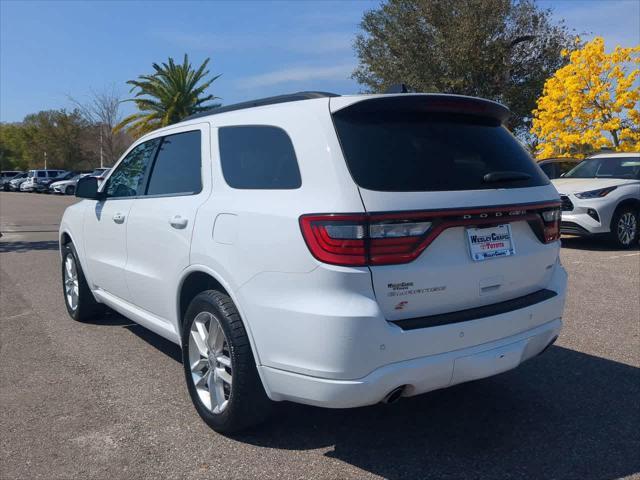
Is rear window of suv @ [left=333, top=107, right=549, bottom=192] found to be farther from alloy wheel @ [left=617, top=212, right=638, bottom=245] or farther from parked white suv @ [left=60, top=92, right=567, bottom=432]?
alloy wheel @ [left=617, top=212, right=638, bottom=245]

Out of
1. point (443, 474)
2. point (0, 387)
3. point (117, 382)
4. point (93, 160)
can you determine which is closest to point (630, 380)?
point (443, 474)

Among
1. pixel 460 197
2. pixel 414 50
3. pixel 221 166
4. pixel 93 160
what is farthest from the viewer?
pixel 93 160

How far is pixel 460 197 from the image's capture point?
307 cm

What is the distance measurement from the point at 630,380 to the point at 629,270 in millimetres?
4674

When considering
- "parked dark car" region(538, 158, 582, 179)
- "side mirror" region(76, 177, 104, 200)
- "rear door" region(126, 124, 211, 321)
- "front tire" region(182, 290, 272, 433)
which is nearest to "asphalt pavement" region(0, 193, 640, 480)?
"front tire" region(182, 290, 272, 433)

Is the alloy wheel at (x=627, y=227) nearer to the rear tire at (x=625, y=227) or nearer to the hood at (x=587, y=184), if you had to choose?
the rear tire at (x=625, y=227)

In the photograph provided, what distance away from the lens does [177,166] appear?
4.21 meters

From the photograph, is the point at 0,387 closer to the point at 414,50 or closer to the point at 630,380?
the point at 630,380

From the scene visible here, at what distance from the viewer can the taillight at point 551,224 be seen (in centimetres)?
354

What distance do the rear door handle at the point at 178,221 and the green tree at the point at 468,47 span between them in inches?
826

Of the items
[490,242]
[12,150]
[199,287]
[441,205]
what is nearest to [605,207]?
[490,242]

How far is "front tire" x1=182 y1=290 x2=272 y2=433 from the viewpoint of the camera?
324 centimetres

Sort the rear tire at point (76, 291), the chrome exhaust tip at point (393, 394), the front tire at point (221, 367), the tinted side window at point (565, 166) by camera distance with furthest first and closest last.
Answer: the tinted side window at point (565, 166) < the rear tire at point (76, 291) < the front tire at point (221, 367) < the chrome exhaust tip at point (393, 394)

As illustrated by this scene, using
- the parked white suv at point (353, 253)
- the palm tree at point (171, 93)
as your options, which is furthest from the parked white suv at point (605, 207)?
the palm tree at point (171, 93)
